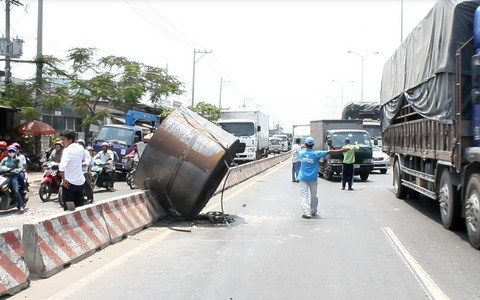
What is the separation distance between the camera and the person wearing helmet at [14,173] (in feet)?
36.8

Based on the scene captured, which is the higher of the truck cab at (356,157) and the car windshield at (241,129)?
the car windshield at (241,129)

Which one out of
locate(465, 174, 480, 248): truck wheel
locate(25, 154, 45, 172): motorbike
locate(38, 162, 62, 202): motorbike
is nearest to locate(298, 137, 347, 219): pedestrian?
locate(465, 174, 480, 248): truck wheel

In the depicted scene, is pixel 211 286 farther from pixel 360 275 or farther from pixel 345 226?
pixel 345 226

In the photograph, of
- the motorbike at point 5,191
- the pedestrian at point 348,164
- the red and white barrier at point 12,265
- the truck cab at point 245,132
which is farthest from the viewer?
the truck cab at point 245,132

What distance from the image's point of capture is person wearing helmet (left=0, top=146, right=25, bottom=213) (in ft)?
36.8

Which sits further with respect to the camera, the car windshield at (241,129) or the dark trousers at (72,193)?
the car windshield at (241,129)

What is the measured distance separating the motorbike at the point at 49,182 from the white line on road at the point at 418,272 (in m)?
8.77

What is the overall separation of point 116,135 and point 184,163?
12.0 m

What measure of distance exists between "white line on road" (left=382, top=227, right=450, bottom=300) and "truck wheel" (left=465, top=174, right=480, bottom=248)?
1020 millimetres

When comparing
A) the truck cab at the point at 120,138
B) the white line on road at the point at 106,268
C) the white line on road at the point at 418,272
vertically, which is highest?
the truck cab at the point at 120,138

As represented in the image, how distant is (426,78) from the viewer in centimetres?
943

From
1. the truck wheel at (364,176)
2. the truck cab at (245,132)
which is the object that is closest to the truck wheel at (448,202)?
the truck wheel at (364,176)

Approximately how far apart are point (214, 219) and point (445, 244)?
4365 millimetres

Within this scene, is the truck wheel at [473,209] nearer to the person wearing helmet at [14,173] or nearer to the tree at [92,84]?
the person wearing helmet at [14,173]
